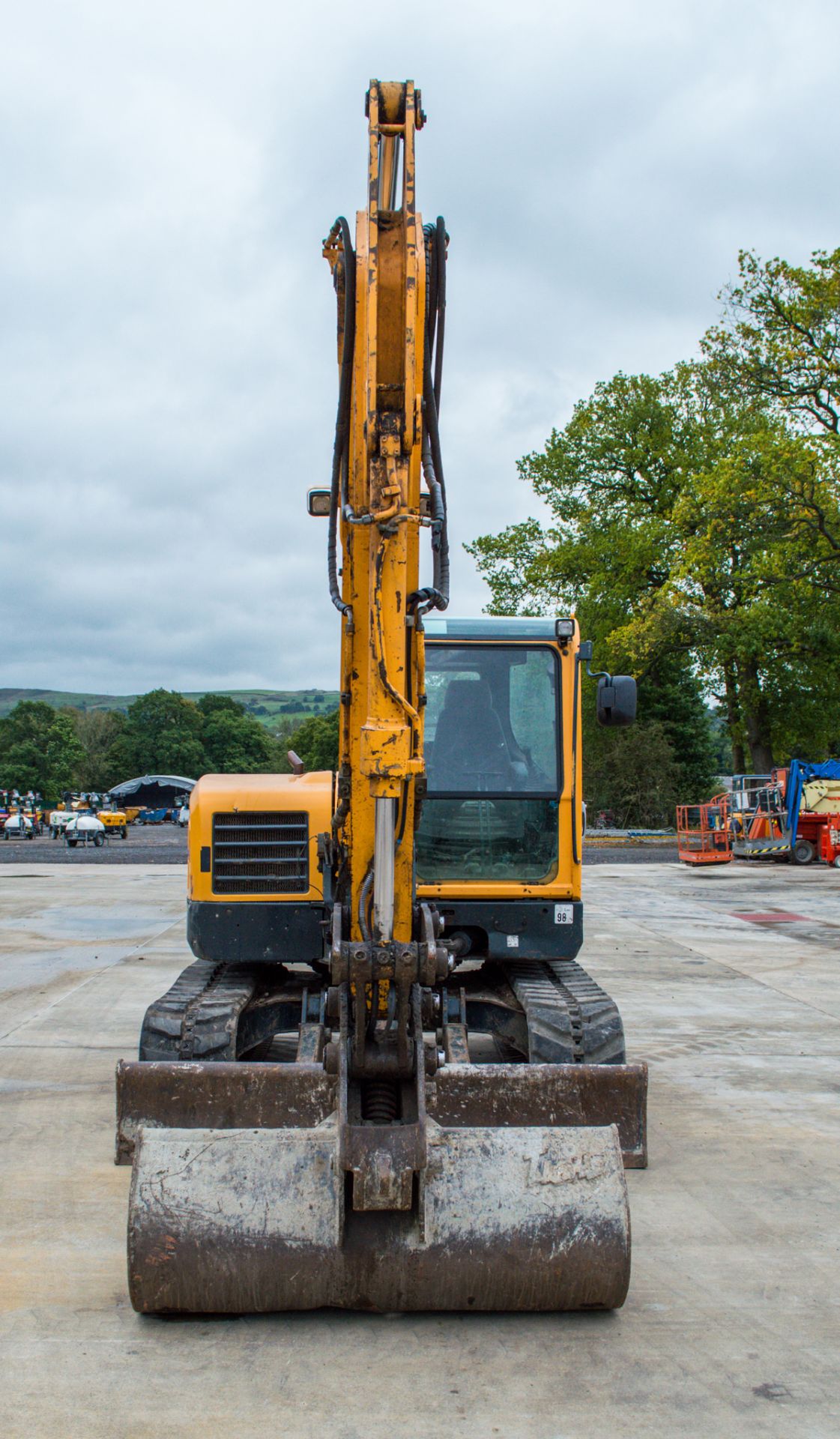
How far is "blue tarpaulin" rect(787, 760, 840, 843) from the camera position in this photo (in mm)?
25703

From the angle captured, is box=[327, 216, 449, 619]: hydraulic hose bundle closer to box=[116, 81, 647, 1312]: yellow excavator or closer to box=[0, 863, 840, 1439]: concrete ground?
box=[116, 81, 647, 1312]: yellow excavator

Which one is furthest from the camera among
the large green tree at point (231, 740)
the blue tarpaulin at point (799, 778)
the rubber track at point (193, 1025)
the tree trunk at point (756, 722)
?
the large green tree at point (231, 740)

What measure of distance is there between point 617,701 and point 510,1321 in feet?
10.3

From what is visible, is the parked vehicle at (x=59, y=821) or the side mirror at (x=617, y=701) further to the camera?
the parked vehicle at (x=59, y=821)

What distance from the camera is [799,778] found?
2578 cm

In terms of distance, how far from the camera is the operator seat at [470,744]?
→ 6.26 metres

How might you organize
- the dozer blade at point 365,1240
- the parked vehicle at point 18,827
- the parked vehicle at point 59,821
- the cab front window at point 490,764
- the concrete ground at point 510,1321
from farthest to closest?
the parked vehicle at point 18,827 → the parked vehicle at point 59,821 → the cab front window at point 490,764 → the dozer blade at point 365,1240 → the concrete ground at point 510,1321

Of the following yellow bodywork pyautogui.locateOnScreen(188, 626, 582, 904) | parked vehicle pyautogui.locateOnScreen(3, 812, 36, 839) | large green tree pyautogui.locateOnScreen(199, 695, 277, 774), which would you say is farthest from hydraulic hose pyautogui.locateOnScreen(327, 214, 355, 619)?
large green tree pyautogui.locateOnScreen(199, 695, 277, 774)

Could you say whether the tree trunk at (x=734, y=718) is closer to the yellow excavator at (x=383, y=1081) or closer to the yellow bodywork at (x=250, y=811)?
the yellow bodywork at (x=250, y=811)

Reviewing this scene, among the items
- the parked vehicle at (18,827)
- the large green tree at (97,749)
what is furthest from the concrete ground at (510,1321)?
the large green tree at (97,749)

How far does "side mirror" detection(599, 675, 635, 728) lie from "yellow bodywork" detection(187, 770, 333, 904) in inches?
58.4

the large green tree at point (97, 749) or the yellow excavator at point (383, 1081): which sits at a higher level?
the large green tree at point (97, 749)

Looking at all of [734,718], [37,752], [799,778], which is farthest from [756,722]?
[37,752]

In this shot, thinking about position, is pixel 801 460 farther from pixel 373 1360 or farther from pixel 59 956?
pixel 373 1360
